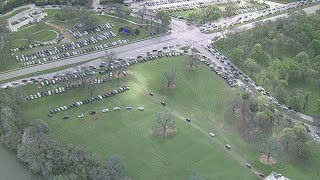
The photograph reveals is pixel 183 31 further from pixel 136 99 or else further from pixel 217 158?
pixel 217 158

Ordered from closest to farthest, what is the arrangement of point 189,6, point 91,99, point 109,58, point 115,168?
1. point 115,168
2. point 91,99
3. point 109,58
4. point 189,6

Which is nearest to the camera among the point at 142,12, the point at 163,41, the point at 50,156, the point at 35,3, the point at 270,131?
the point at 50,156

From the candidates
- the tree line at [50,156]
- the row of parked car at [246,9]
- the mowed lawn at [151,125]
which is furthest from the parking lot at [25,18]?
the row of parked car at [246,9]

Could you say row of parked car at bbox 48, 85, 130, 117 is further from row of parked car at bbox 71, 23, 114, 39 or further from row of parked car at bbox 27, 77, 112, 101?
row of parked car at bbox 71, 23, 114, 39

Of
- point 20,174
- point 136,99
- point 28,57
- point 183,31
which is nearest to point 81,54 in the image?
point 28,57

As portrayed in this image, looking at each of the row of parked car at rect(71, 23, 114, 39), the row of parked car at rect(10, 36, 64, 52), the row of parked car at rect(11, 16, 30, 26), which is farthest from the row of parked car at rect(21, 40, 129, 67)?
the row of parked car at rect(11, 16, 30, 26)

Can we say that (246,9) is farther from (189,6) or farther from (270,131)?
(270,131)

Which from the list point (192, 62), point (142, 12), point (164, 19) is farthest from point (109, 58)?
point (142, 12)
